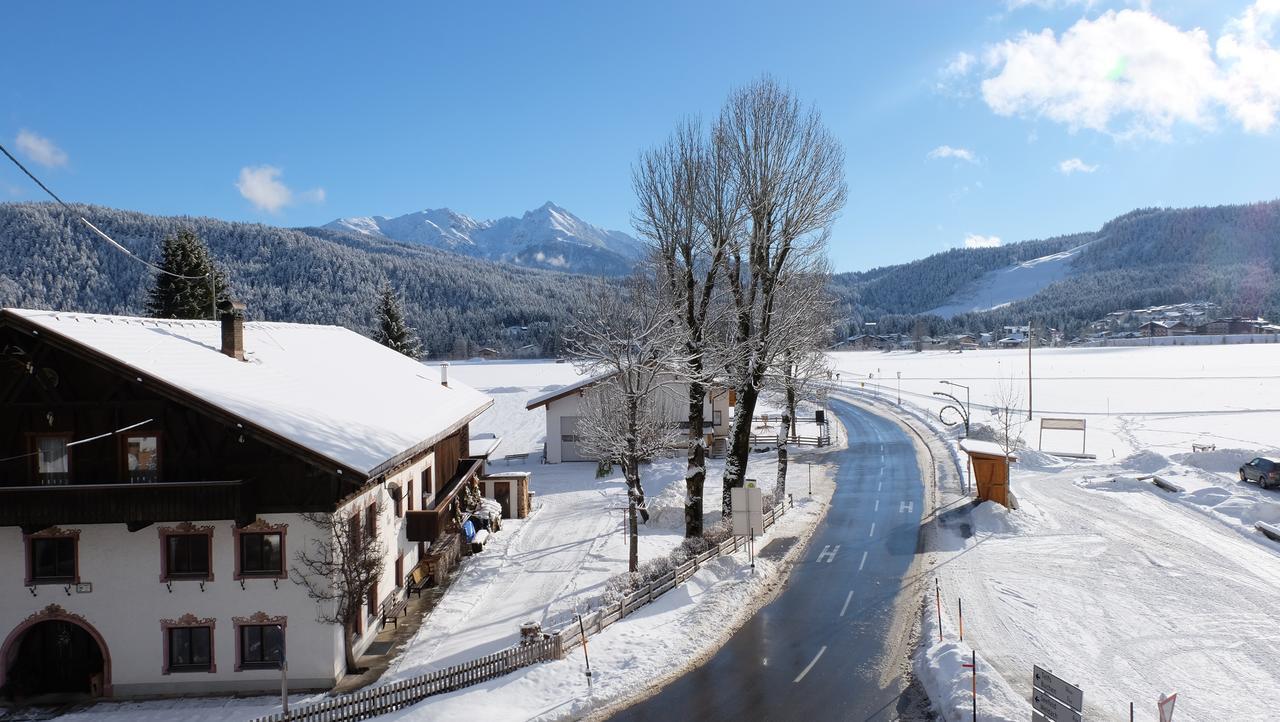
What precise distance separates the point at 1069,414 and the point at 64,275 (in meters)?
210

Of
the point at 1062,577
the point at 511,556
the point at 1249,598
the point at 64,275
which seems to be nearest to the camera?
the point at 1249,598

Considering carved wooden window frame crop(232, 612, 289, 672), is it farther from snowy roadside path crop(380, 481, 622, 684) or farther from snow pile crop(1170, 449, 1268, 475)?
snow pile crop(1170, 449, 1268, 475)

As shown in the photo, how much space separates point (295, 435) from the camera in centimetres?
1662

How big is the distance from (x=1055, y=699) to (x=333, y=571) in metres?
15.6

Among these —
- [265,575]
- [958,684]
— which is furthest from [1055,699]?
[265,575]

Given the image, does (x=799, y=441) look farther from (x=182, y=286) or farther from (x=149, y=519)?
(x=149, y=519)

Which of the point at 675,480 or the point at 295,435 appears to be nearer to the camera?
the point at 295,435

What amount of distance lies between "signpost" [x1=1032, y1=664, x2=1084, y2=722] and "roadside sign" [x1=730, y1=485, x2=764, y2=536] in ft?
38.6

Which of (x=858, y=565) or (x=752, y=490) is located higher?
(x=752, y=490)

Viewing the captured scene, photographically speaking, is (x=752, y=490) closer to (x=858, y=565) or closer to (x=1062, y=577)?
(x=858, y=565)

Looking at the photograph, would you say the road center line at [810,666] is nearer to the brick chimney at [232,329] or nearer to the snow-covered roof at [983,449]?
the brick chimney at [232,329]

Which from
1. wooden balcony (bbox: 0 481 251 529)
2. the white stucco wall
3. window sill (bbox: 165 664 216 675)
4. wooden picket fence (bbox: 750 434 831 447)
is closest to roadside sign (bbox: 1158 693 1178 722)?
the white stucco wall

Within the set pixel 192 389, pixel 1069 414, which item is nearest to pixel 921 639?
pixel 192 389

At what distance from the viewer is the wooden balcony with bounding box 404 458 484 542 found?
23.4 m
